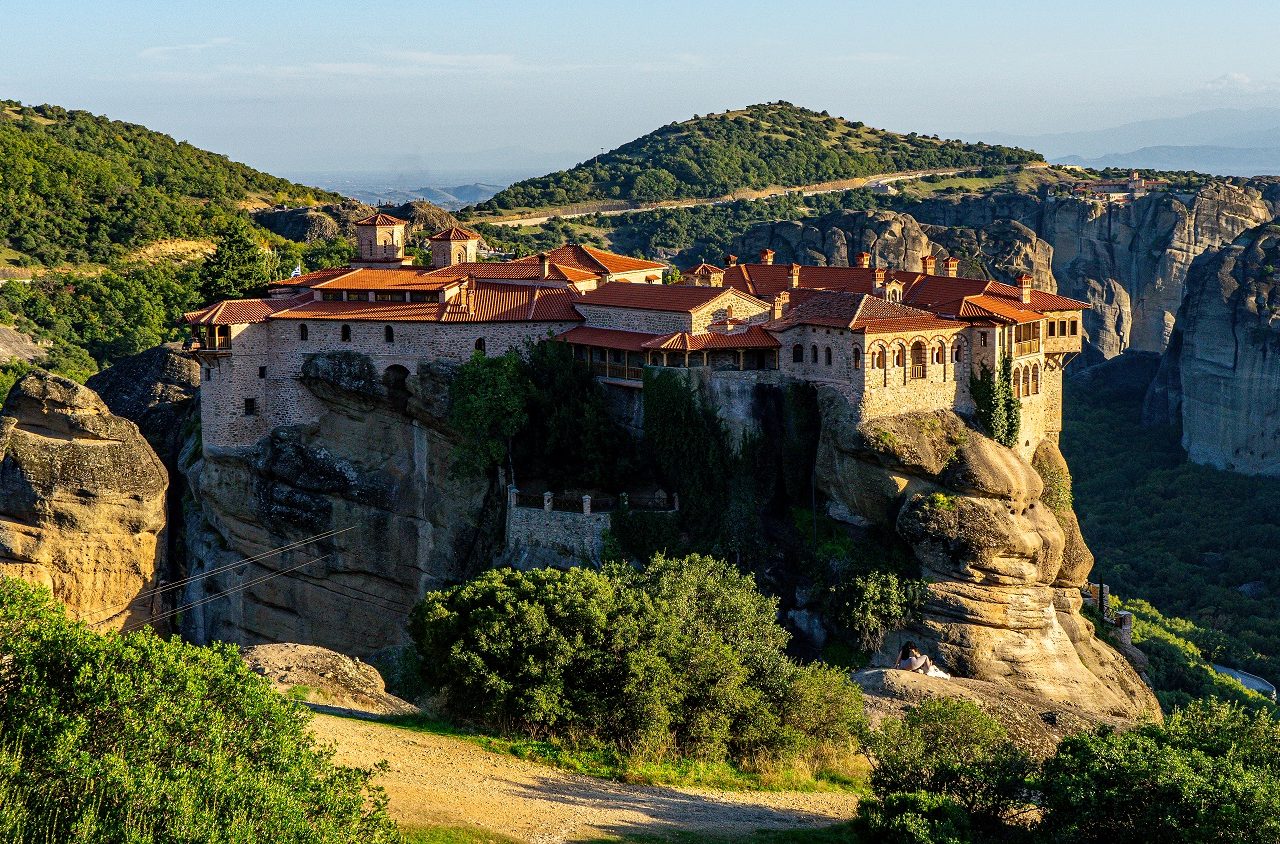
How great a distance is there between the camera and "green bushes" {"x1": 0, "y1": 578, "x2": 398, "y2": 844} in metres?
18.2

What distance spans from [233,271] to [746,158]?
9925 cm

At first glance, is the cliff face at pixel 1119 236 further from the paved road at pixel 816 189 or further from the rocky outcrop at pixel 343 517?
the rocky outcrop at pixel 343 517

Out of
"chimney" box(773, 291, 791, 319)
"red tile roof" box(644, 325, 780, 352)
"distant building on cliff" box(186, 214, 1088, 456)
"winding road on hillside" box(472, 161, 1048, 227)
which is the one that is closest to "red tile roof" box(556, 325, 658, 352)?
"distant building on cliff" box(186, 214, 1088, 456)

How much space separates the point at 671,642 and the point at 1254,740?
11.6 m

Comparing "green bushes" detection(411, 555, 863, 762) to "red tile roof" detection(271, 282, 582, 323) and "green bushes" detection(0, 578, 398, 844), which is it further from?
"red tile roof" detection(271, 282, 582, 323)

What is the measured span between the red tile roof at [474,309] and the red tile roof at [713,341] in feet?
18.1

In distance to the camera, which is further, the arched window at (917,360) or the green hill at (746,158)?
the green hill at (746,158)

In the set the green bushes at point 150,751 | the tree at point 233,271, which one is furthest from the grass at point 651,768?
the tree at point 233,271

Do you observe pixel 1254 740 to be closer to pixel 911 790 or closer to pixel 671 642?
pixel 911 790

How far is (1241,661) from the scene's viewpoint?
190 ft

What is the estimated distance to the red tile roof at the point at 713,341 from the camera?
141 feet

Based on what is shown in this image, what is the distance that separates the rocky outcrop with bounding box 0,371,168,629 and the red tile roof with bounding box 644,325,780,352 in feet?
64.3

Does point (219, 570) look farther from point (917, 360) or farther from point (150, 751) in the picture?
point (150, 751)

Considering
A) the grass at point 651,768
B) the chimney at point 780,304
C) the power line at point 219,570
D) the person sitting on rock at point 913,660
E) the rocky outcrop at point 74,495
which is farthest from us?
the power line at point 219,570
